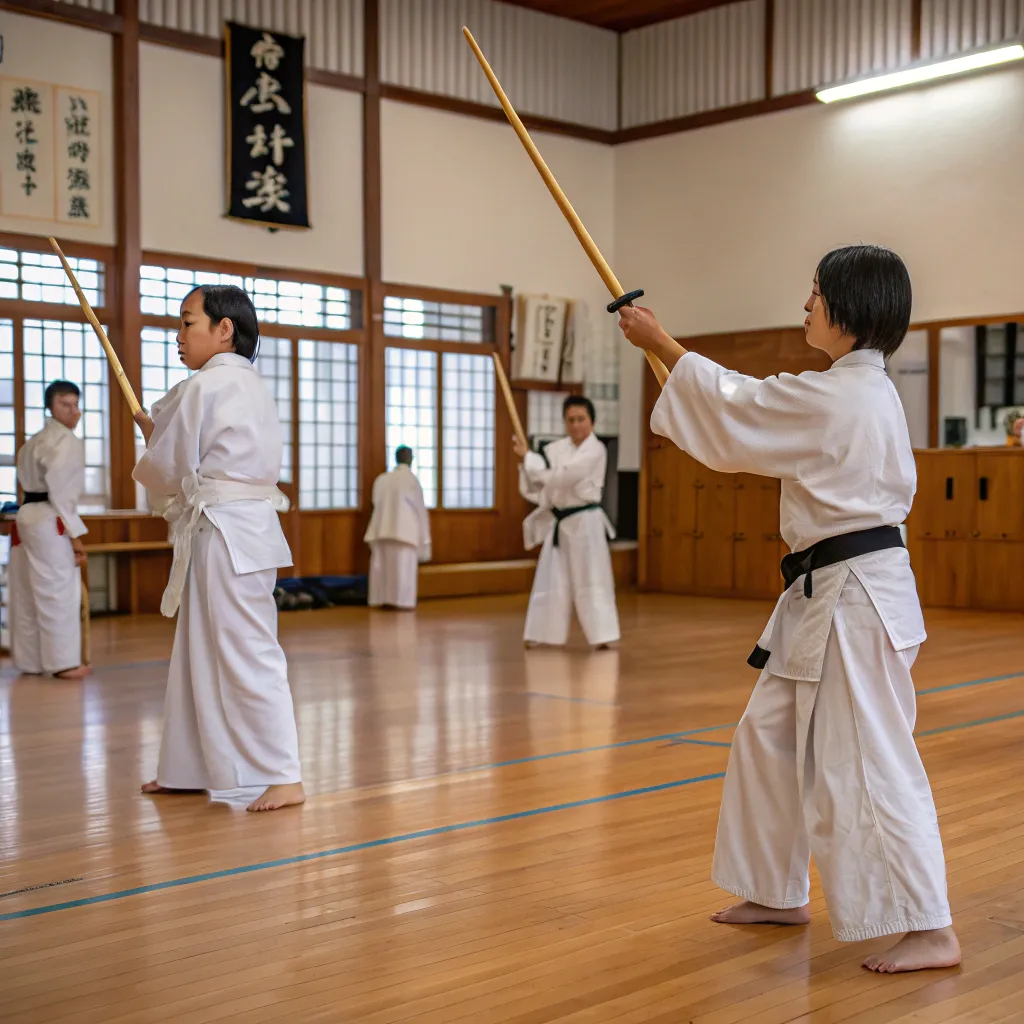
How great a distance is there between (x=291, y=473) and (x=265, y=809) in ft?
22.9

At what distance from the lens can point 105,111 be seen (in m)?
9.33

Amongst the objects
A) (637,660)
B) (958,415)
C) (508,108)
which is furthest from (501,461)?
(508,108)

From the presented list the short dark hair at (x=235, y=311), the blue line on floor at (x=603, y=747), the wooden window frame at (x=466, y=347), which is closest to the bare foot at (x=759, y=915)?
the blue line on floor at (x=603, y=747)

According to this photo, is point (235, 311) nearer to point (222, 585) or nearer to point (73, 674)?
point (222, 585)

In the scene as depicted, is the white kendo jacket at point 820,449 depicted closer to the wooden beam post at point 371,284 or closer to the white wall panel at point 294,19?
the white wall panel at point 294,19

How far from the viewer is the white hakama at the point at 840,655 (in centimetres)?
236

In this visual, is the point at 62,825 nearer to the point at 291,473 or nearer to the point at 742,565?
the point at 291,473

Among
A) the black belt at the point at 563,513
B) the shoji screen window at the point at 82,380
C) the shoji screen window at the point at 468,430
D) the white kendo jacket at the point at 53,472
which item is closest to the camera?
the white kendo jacket at the point at 53,472

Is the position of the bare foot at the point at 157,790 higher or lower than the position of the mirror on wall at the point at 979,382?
lower

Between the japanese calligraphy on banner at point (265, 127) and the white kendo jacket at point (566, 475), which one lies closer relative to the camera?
the white kendo jacket at point (566, 475)

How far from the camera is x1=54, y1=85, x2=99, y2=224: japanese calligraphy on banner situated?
358 inches

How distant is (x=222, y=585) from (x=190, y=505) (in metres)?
0.26

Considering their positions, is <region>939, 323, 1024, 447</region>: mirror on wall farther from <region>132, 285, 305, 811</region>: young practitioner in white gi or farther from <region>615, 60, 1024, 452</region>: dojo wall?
<region>132, 285, 305, 811</region>: young practitioner in white gi

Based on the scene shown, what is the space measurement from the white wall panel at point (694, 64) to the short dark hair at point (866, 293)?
31.4ft
